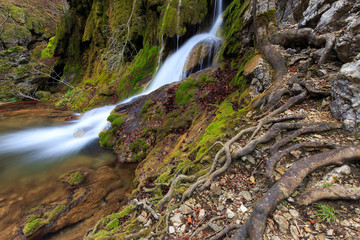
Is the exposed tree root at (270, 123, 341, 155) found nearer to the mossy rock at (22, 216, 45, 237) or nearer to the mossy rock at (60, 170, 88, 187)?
the mossy rock at (22, 216, 45, 237)

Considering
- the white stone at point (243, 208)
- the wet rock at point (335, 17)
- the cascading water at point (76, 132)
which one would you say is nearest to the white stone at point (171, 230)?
the white stone at point (243, 208)

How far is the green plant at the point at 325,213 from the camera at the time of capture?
5.45ft

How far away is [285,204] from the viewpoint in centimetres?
187

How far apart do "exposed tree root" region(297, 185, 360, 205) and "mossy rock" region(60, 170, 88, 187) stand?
244 inches

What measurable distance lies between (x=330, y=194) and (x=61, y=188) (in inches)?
268

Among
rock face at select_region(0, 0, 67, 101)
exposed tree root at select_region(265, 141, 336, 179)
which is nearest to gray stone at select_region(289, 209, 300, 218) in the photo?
exposed tree root at select_region(265, 141, 336, 179)

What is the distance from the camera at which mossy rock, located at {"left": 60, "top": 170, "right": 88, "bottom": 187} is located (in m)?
5.34

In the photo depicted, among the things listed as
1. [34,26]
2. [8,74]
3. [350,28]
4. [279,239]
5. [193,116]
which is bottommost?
[279,239]

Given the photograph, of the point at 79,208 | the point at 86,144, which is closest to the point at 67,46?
the point at 86,144

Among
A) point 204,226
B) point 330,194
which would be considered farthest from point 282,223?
point 204,226

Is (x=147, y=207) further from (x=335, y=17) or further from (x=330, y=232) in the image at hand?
(x=335, y=17)

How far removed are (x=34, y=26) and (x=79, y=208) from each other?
1691 inches

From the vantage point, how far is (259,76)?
4.64m

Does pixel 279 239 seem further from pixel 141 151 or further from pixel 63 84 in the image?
pixel 63 84
